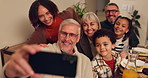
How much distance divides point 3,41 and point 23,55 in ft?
4.91

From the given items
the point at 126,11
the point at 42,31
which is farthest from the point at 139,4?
the point at 42,31

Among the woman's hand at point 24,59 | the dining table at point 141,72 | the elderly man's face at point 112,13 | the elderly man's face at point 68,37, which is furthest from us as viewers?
the elderly man's face at point 112,13

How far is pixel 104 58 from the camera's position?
4.51ft

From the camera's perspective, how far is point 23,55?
0.46 metres

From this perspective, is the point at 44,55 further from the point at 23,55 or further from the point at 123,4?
the point at 123,4

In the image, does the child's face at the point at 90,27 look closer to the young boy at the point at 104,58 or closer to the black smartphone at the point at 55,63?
the young boy at the point at 104,58

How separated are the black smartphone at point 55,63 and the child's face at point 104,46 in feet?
3.00

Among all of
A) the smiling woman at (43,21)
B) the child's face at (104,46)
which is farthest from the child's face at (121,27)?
the smiling woman at (43,21)

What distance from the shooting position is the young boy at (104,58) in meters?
1.28

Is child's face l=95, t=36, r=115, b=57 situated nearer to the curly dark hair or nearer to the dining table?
the dining table

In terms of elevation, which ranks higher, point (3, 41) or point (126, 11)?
point (126, 11)

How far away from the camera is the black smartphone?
0.45 meters

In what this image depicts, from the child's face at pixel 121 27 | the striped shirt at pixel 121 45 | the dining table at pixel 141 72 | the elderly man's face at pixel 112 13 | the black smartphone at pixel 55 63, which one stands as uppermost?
the elderly man's face at pixel 112 13

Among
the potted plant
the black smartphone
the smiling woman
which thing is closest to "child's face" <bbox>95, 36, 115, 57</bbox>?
the smiling woman
